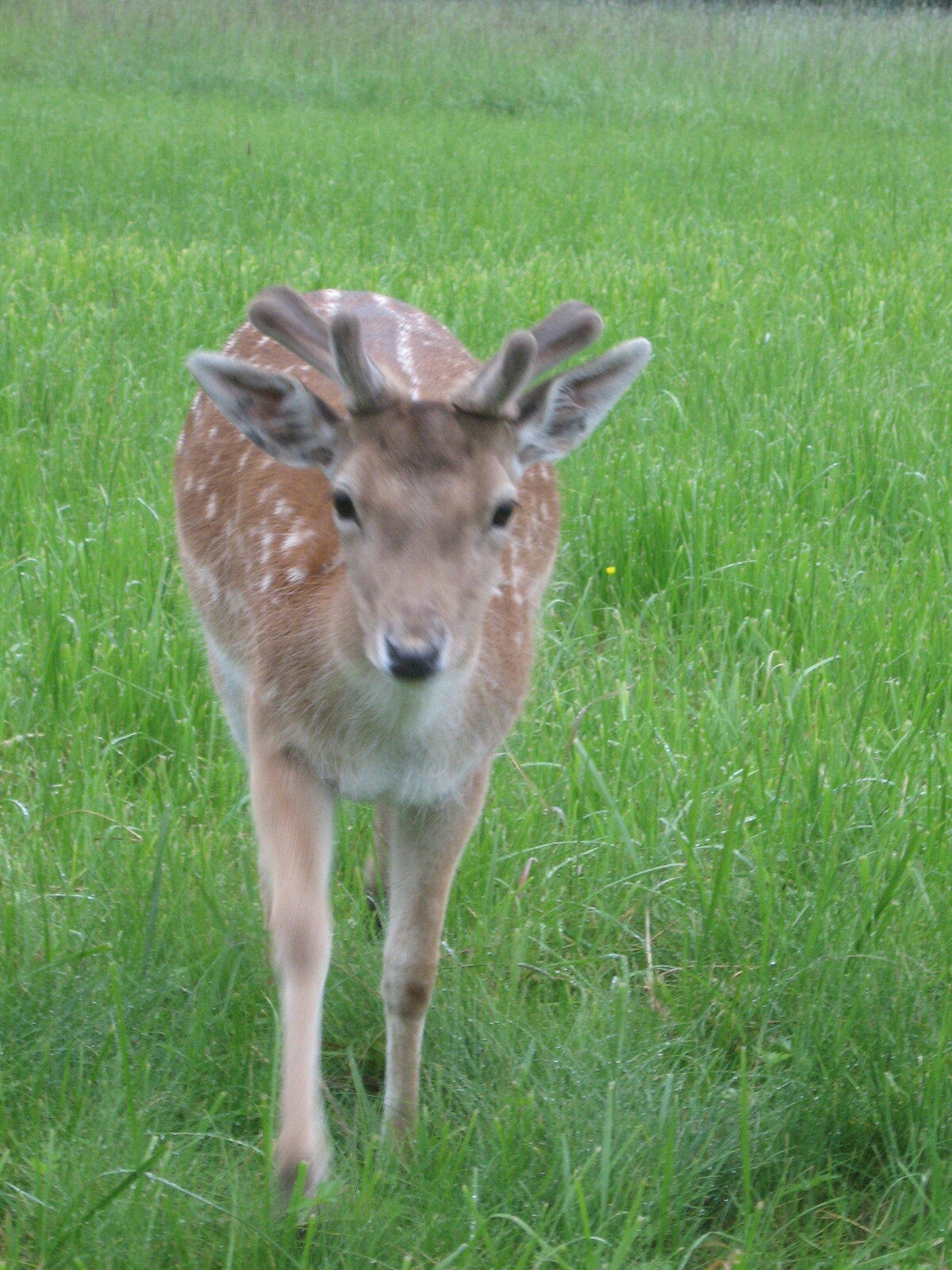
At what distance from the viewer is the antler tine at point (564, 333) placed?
2.86 metres

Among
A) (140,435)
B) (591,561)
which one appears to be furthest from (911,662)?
(140,435)

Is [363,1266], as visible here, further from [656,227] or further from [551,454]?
[656,227]

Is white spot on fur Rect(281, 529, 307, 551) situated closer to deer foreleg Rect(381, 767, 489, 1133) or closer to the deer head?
the deer head

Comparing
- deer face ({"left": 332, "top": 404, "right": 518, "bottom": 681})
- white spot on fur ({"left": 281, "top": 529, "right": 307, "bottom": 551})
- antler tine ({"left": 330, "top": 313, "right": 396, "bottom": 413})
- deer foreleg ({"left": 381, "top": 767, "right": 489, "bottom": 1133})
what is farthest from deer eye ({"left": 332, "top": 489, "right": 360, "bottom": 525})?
deer foreleg ({"left": 381, "top": 767, "right": 489, "bottom": 1133})

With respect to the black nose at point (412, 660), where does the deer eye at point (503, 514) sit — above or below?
above

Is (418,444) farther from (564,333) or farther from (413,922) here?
(413,922)

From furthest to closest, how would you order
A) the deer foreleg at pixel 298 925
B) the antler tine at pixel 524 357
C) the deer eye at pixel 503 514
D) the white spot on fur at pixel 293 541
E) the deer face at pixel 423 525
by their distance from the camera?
the white spot on fur at pixel 293 541 < the deer eye at pixel 503 514 < the antler tine at pixel 524 357 < the deer face at pixel 423 525 < the deer foreleg at pixel 298 925

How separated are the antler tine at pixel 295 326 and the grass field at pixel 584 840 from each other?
92 centimetres

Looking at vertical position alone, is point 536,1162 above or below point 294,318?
below

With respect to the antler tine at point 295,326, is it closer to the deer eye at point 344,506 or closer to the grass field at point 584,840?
the deer eye at point 344,506

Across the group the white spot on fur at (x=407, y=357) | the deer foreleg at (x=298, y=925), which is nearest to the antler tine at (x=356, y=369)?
the white spot on fur at (x=407, y=357)

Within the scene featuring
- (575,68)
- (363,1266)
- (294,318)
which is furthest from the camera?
(575,68)

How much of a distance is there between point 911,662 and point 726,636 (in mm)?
509

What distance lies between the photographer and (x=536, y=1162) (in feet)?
8.16
